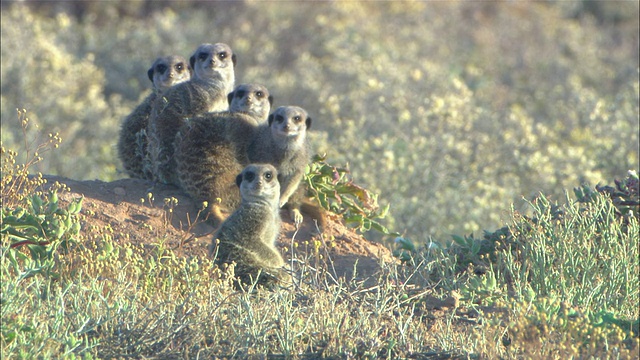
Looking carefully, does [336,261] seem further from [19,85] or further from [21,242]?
[19,85]

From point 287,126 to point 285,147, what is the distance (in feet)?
0.53

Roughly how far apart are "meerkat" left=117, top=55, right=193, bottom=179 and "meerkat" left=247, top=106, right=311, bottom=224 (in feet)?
3.23

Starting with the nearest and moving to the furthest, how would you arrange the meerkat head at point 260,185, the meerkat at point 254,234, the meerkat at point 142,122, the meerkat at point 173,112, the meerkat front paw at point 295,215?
the meerkat at point 254,234 < the meerkat head at point 260,185 < the meerkat front paw at point 295,215 < the meerkat at point 173,112 < the meerkat at point 142,122

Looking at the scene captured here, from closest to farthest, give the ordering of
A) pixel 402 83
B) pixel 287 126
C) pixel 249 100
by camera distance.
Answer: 1. pixel 287 126
2. pixel 249 100
3. pixel 402 83

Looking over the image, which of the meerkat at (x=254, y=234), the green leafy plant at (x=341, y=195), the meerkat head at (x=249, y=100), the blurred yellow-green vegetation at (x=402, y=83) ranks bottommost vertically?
the meerkat at (x=254, y=234)

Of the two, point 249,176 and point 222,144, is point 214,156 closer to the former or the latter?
point 222,144

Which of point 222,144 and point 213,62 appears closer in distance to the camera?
point 222,144

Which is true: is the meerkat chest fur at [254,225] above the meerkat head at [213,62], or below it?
below

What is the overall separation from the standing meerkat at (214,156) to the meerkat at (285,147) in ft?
0.33

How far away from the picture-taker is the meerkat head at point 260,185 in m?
5.85

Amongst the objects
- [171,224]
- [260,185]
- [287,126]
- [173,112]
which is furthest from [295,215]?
A: [173,112]

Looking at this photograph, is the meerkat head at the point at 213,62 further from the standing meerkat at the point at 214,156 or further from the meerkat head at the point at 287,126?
the meerkat head at the point at 287,126

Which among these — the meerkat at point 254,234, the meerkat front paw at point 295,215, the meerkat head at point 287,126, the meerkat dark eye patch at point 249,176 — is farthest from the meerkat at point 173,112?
the meerkat at point 254,234

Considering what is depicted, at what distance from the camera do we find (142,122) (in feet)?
24.3
